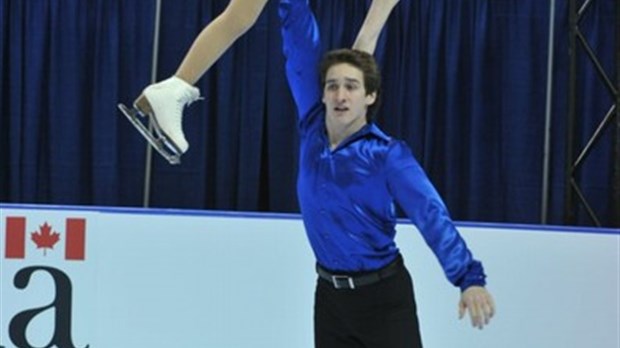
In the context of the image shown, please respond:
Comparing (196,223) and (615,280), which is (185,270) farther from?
(615,280)

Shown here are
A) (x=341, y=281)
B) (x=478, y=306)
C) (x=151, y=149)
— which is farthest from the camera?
(x=151, y=149)

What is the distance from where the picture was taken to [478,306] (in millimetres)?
2303

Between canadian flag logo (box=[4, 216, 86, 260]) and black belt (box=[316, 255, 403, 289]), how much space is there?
50.2 inches

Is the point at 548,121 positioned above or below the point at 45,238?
above

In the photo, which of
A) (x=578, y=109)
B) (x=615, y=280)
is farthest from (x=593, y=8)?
(x=615, y=280)

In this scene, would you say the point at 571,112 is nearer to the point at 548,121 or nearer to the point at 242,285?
the point at 548,121

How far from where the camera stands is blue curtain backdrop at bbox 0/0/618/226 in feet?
16.5

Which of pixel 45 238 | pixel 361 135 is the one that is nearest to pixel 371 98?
pixel 361 135

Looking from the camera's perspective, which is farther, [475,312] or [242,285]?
[242,285]

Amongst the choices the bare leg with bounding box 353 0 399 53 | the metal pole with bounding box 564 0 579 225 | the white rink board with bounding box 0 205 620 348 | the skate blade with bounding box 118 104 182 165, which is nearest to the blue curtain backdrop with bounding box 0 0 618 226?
the metal pole with bounding box 564 0 579 225

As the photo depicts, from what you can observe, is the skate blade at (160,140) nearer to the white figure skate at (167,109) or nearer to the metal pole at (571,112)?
the white figure skate at (167,109)

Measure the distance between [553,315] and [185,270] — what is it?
1375mm

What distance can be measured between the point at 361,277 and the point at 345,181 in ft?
0.88

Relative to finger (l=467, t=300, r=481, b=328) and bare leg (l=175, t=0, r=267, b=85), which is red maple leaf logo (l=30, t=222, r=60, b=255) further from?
finger (l=467, t=300, r=481, b=328)
